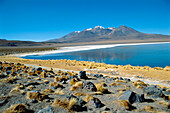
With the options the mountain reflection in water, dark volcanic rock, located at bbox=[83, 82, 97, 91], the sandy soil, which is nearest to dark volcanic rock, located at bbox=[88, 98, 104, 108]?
dark volcanic rock, located at bbox=[83, 82, 97, 91]

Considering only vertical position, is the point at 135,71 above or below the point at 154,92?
below

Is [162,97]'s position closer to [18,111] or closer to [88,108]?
[88,108]

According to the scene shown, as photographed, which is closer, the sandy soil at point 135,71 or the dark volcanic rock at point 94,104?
the dark volcanic rock at point 94,104

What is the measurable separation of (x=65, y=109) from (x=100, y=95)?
2238mm

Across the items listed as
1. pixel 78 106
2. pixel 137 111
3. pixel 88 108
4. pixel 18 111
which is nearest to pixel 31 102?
pixel 18 111

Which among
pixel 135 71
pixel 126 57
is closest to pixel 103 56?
pixel 126 57

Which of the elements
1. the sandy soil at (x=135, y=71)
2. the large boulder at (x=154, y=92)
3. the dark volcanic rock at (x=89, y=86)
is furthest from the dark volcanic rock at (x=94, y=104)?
the sandy soil at (x=135, y=71)

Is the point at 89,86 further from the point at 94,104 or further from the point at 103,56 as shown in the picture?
the point at 103,56

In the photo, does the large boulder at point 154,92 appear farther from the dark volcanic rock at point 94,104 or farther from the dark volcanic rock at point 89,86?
the dark volcanic rock at point 94,104

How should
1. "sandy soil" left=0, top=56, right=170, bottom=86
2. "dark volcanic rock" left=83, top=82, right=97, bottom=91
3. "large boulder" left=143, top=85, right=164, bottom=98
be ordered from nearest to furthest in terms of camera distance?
1. "large boulder" left=143, top=85, right=164, bottom=98
2. "dark volcanic rock" left=83, top=82, right=97, bottom=91
3. "sandy soil" left=0, top=56, right=170, bottom=86

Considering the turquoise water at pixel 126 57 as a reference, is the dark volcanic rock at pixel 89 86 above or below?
above

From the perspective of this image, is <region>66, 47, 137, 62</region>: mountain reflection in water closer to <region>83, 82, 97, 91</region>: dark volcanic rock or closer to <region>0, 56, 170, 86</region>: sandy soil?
<region>0, 56, 170, 86</region>: sandy soil

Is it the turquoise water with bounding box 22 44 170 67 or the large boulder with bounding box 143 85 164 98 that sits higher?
the large boulder with bounding box 143 85 164 98

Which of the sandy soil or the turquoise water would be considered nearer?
the sandy soil
